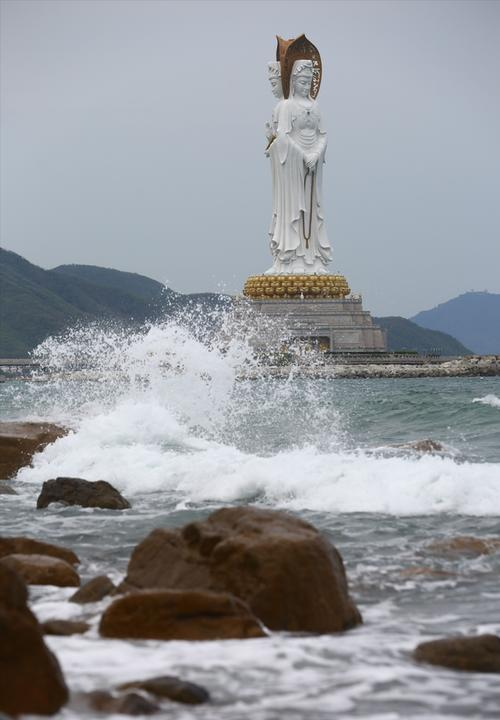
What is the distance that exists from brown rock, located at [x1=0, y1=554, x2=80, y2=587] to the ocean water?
119mm

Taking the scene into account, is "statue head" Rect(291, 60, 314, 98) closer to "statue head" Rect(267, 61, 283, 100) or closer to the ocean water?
"statue head" Rect(267, 61, 283, 100)

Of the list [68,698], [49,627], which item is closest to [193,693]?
[68,698]

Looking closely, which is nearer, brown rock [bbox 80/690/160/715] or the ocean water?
brown rock [bbox 80/690/160/715]

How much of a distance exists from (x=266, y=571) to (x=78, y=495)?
4.51 m

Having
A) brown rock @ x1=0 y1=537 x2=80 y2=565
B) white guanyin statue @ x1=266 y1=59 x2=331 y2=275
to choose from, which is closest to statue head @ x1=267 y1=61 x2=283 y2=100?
white guanyin statue @ x1=266 y1=59 x2=331 y2=275

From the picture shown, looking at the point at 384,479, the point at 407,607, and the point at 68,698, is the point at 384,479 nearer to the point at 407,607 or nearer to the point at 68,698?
the point at 407,607

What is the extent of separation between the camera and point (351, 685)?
16.3 feet

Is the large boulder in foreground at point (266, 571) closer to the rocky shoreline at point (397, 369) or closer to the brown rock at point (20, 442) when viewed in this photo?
the brown rock at point (20, 442)

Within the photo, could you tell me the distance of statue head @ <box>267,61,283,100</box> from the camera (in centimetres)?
5019

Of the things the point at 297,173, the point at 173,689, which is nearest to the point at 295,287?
the point at 297,173

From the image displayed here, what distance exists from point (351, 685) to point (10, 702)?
140 centimetres

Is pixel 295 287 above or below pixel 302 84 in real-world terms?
below

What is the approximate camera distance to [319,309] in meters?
48.5

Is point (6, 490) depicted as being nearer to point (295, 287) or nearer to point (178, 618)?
point (178, 618)
